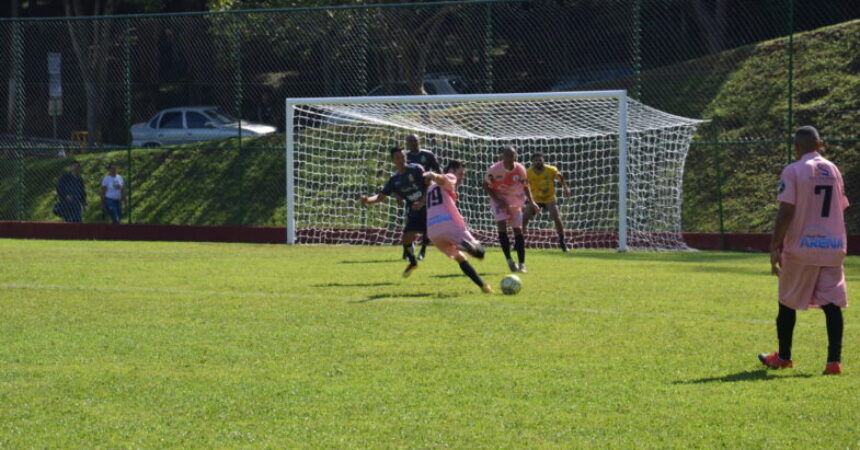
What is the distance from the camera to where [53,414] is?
7.52 metres

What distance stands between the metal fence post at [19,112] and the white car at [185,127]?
538 centimetres

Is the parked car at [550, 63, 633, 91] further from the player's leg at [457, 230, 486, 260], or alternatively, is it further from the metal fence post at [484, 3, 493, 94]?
the player's leg at [457, 230, 486, 260]

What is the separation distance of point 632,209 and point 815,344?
1380 centimetres

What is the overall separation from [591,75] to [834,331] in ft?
66.8

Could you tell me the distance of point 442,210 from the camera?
1428 cm

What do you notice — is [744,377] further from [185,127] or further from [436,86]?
[185,127]

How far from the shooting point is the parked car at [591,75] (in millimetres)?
27219

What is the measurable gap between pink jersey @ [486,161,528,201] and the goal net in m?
4.99

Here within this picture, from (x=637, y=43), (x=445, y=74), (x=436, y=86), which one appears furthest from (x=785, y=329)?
(x=436, y=86)

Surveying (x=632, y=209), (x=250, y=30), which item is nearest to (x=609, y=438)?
(x=632, y=209)

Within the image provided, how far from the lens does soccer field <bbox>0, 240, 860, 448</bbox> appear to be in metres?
7.06

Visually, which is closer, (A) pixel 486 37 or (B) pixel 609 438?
(B) pixel 609 438

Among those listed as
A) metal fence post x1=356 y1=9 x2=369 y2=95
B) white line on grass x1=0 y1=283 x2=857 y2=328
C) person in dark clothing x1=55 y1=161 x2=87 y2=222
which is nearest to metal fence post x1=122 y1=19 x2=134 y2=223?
person in dark clothing x1=55 y1=161 x2=87 y2=222

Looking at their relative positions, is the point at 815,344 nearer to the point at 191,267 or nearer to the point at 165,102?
the point at 191,267
